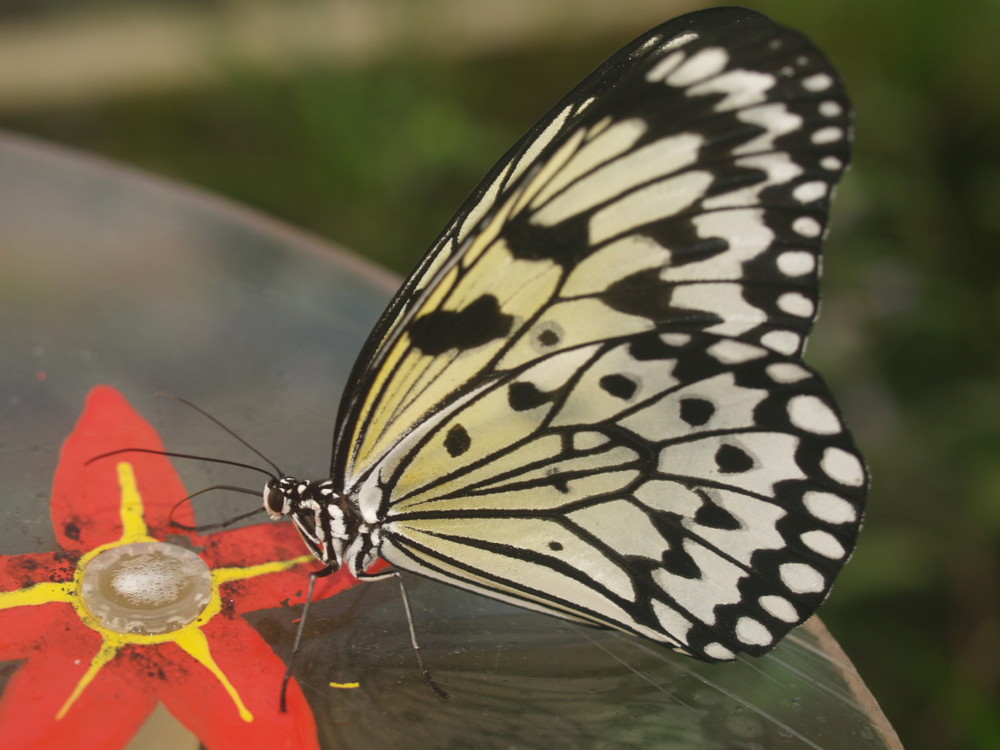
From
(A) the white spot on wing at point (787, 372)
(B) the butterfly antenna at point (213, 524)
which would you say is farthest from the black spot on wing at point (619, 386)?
(B) the butterfly antenna at point (213, 524)

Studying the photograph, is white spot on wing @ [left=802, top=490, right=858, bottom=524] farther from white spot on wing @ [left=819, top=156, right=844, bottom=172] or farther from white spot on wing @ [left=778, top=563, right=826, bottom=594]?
white spot on wing @ [left=819, top=156, right=844, bottom=172]

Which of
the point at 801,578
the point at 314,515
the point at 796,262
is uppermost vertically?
the point at 796,262

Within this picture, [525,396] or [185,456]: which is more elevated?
[525,396]

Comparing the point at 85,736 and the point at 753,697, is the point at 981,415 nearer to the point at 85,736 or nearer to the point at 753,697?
the point at 753,697

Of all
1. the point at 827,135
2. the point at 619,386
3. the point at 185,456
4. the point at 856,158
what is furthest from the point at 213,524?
the point at 856,158

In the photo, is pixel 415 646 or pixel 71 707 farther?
pixel 415 646

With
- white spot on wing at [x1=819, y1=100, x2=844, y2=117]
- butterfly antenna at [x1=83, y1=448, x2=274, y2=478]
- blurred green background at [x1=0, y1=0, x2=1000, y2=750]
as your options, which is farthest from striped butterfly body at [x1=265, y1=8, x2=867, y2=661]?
blurred green background at [x1=0, y1=0, x2=1000, y2=750]

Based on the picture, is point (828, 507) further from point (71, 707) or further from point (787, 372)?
point (71, 707)

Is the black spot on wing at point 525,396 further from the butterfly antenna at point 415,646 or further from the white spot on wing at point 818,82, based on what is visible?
the white spot on wing at point 818,82
